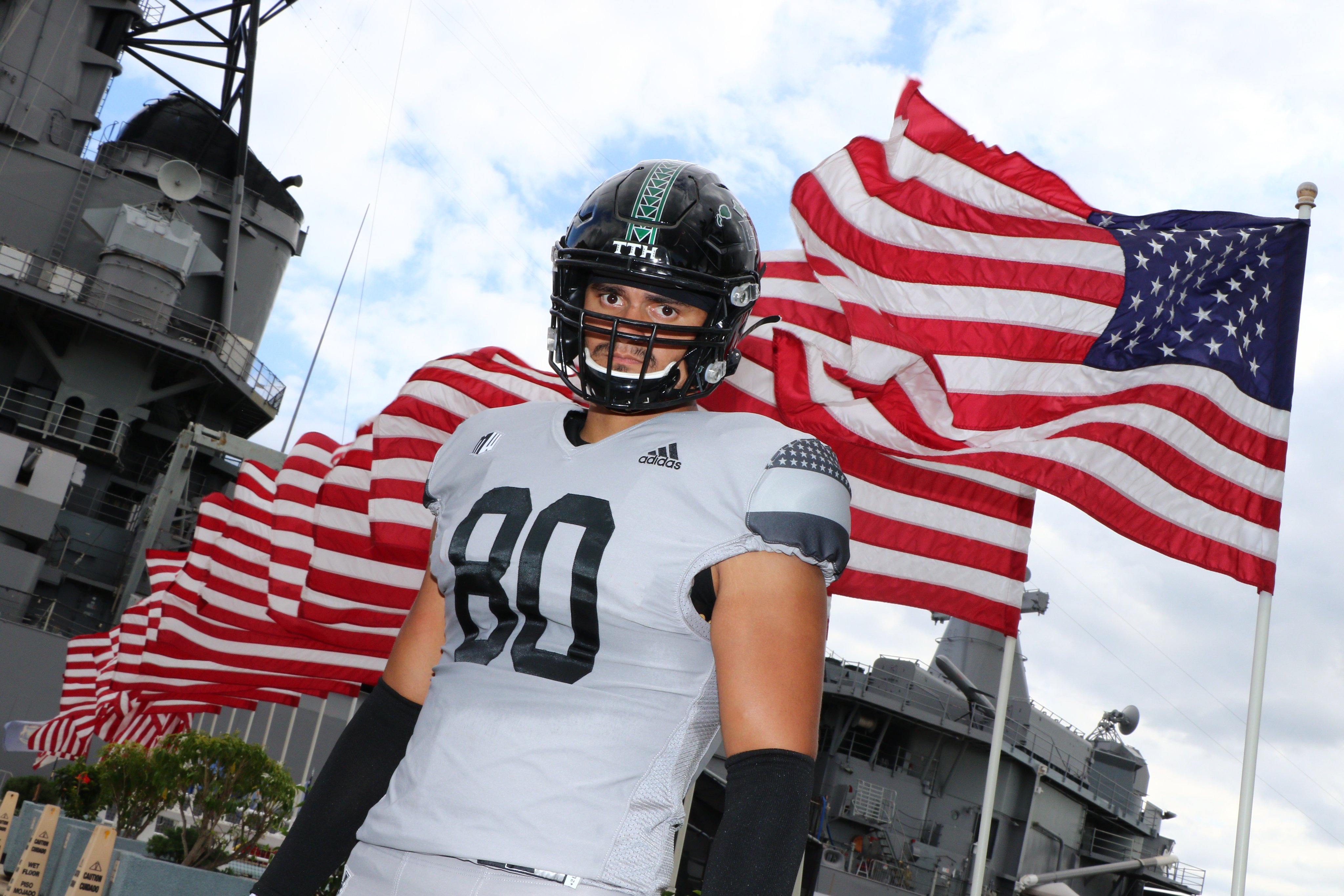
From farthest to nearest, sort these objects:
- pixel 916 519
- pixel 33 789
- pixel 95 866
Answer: pixel 33 789, pixel 95 866, pixel 916 519

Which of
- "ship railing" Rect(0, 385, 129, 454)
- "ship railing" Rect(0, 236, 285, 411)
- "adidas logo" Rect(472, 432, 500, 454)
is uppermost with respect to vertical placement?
"ship railing" Rect(0, 236, 285, 411)

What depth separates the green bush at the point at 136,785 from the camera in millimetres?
12344

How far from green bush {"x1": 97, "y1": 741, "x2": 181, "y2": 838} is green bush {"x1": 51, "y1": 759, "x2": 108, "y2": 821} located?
4.49m

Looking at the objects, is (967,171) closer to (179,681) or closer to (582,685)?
(582,685)

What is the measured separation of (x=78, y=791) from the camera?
1817cm

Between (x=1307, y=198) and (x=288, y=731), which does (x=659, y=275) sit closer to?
(x=1307, y=198)

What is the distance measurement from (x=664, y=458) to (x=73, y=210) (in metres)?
38.1

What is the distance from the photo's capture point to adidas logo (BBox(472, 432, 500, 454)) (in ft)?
7.23

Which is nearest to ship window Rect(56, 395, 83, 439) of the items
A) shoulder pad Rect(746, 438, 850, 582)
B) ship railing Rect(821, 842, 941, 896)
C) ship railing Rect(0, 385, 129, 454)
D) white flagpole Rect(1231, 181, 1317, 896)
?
ship railing Rect(0, 385, 129, 454)

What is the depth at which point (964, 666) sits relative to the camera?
1412 inches

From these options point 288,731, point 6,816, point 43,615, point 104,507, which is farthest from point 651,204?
point 104,507

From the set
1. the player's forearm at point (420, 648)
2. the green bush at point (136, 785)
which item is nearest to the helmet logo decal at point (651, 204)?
the player's forearm at point (420, 648)

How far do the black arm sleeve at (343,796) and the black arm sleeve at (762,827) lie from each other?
73 centimetres

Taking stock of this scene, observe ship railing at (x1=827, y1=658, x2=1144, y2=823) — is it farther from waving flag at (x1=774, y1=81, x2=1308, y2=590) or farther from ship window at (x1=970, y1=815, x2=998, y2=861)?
waving flag at (x1=774, y1=81, x2=1308, y2=590)
